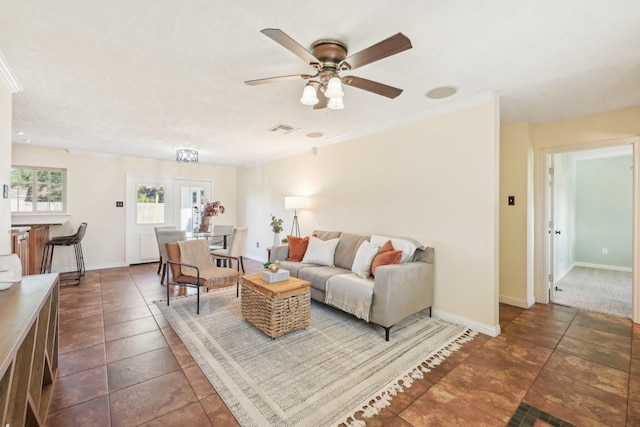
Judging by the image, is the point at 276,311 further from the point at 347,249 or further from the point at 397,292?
the point at 347,249

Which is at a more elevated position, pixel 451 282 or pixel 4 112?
pixel 4 112

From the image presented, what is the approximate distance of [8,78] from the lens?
2.29 metres

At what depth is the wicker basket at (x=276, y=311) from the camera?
2529 mm

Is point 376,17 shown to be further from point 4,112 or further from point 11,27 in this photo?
point 4,112

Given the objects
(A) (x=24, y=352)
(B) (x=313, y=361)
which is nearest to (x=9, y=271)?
(A) (x=24, y=352)

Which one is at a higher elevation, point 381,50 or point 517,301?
point 381,50

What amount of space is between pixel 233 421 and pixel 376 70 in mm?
2610

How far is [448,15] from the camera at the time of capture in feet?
5.26

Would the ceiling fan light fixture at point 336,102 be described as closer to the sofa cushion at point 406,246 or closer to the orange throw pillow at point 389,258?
the orange throw pillow at point 389,258

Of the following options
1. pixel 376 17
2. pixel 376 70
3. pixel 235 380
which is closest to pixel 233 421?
pixel 235 380

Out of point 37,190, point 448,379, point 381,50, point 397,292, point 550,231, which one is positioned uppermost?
point 381,50

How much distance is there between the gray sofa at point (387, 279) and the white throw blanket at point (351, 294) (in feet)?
0.06

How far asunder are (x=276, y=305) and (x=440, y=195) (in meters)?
2.09

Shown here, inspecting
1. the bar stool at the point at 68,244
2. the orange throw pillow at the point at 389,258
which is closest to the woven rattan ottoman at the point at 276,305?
the orange throw pillow at the point at 389,258
